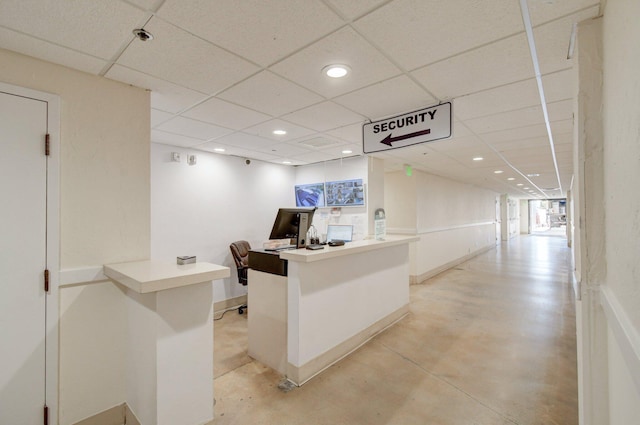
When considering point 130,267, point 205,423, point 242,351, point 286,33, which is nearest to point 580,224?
point 286,33

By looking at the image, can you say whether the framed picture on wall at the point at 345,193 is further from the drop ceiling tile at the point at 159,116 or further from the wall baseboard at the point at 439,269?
the drop ceiling tile at the point at 159,116

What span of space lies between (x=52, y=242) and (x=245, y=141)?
2604mm

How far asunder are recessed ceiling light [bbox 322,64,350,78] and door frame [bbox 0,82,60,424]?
1.96 m

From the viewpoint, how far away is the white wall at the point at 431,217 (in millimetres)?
6414

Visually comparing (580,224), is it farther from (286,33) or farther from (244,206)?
(244,206)

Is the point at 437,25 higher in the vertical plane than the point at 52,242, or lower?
higher

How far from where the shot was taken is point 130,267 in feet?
6.72

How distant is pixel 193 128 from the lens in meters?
3.47

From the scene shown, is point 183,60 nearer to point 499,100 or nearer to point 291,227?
point 291,227

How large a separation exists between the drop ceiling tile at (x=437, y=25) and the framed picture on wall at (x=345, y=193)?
133 inches

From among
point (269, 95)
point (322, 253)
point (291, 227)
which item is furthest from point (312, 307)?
point (269, 95)

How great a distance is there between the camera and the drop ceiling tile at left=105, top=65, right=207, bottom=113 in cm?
214

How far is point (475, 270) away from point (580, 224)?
6.92 m

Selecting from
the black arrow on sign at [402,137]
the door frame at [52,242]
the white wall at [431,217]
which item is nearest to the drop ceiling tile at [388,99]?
the black arrow on sign at [402,137]
